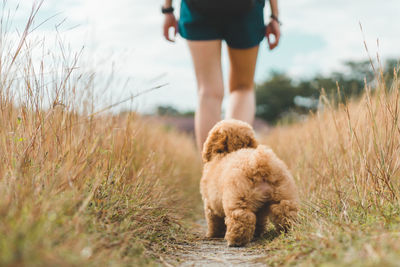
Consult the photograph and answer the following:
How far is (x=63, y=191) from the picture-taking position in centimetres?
167

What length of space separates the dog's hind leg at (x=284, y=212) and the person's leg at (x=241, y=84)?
3.68 feet

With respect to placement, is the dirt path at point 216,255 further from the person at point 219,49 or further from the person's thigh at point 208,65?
the person's thigh at point 208,65

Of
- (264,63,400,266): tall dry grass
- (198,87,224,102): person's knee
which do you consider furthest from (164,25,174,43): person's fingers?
(264,63,400,266): tall dry grass

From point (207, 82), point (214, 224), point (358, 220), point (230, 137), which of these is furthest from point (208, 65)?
point (358, 220)

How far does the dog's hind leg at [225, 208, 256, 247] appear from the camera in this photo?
211 centimetres

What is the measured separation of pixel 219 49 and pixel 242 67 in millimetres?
272

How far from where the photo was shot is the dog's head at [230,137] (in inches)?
98.0

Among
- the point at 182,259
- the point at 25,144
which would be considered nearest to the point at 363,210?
the point at 182,259

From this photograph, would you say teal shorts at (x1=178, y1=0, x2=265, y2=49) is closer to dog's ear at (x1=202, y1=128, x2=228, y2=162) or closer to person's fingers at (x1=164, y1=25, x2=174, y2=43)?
person's fingers at (x1=164, y1=25, x2=174, y2=43)

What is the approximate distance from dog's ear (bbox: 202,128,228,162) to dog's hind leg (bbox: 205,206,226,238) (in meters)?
0.36

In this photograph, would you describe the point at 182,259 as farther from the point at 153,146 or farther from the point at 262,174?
the point at 153,146

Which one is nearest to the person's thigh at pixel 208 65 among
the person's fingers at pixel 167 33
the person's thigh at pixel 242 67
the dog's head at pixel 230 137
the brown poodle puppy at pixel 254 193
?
the person's thigh at pixel 242 67

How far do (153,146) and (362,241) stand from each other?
2.59 metres

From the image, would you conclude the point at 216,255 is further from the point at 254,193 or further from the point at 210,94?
the point at 210,94
